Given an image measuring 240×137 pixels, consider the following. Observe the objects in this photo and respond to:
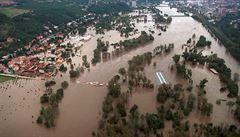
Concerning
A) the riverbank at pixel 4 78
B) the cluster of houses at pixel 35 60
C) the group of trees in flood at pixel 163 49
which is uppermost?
the group of trees in flood at pixel 163 49

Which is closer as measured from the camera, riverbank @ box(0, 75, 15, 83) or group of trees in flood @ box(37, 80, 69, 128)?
group of trees in flood @ box(37, 80, 69, 128)

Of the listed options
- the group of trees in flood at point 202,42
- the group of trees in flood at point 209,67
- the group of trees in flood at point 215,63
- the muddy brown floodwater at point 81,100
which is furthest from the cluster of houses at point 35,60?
the group of trees in flood at point 202,42

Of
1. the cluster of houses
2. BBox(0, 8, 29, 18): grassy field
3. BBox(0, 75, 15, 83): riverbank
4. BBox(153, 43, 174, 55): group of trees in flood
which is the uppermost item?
BBox(0, 8, 29, 18): grassy field

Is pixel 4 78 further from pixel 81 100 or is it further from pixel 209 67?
pixel 209 67

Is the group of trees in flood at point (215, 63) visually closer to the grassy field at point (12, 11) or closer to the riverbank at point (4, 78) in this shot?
the riverbank at point (4, 78)

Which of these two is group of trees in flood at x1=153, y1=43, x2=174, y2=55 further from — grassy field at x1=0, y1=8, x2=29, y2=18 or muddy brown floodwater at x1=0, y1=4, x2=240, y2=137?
grassy field at x1=0, y1=8, x2=29, y2=18

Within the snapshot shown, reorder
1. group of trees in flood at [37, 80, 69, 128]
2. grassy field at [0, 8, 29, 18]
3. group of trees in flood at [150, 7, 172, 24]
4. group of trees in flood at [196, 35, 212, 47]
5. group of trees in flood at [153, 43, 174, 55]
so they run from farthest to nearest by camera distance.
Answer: group of trees in flood at [150, 7, 172, 24], grassy field at [0, 8, 29, 18], group of trees in flood at [196, 35, 212, 47], group of trees in flood at [153, 43, 174, 55], group of trees in flood at [37, 80, 69, 128]

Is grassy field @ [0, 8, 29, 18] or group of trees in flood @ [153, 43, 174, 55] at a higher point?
grassy field @ [0, 8, 29, 18]

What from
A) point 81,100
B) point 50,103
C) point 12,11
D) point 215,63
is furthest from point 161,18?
point 50,103

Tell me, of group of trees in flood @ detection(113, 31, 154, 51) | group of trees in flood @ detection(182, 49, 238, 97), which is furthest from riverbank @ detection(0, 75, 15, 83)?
group of trees in flood @ detection(182, 49, 238, 97)
